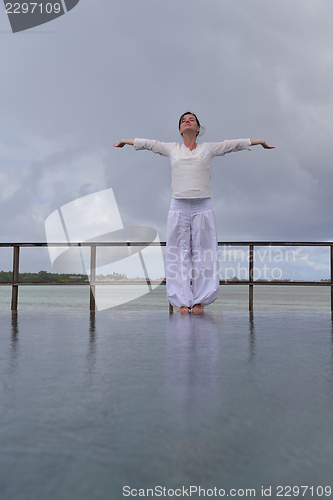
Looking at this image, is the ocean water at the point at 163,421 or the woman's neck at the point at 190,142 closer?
the ocean water at the point at 163,421

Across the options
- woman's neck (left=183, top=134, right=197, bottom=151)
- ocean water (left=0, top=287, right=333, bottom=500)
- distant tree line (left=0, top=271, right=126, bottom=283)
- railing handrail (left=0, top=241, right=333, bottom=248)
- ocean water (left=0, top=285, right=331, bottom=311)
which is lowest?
ocean water (left=0, top=285, right=331, bottom=311)

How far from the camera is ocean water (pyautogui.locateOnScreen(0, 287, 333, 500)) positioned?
647 millimetres

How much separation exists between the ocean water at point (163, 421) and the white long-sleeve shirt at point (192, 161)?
6.67 feet

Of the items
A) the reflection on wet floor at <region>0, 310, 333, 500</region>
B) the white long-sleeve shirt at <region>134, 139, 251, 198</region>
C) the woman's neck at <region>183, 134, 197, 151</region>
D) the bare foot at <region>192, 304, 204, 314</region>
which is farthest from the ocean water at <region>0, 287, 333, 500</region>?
the woman's neck at <region>183, 134, 197, 151</region>

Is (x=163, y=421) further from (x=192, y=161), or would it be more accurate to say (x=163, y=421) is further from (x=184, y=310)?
(x=192, y=161)

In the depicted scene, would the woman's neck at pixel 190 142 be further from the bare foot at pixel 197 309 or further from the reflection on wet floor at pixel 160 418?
the reflection on wet floor at pixel 160 418

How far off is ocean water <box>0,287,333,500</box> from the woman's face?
96.3 inches

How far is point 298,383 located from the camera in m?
1.24

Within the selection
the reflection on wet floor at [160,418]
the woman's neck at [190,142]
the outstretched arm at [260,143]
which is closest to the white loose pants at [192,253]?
the woman's neck at [190,142]

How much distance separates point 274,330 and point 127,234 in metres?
2.38

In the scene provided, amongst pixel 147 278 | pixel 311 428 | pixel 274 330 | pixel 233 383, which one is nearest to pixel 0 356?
pixel 233 383

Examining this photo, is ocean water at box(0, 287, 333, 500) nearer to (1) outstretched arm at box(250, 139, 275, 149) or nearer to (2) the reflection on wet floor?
(2) the reflection on wet floor

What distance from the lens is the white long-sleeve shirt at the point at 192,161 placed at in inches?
140

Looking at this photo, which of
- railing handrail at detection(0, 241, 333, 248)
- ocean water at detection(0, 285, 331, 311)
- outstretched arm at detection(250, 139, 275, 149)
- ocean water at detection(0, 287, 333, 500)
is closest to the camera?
ocean water at detection(0, 287, 333, 500)
